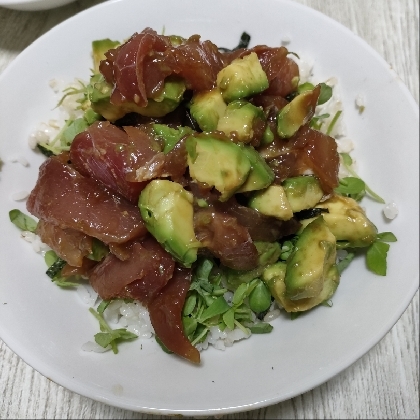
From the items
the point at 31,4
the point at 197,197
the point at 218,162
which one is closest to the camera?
the point at 218,162

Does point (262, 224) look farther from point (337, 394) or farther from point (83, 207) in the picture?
point (337, 394)

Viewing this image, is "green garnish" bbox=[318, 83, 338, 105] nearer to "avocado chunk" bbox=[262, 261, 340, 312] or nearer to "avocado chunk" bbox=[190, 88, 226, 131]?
"avocado chunk" bbox=[190, 88, 226, 131]

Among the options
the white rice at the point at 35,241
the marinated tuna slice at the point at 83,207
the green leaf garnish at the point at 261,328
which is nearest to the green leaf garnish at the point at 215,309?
the green leaf garnish at the point at 261,328

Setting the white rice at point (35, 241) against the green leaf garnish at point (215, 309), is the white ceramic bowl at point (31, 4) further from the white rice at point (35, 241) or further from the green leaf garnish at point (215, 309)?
the green leaf garnish at point (215, 309)

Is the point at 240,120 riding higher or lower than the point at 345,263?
higher

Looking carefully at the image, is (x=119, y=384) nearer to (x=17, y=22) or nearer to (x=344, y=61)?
(x=344, y=61)

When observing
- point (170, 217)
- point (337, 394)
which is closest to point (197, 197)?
point (170, 217)

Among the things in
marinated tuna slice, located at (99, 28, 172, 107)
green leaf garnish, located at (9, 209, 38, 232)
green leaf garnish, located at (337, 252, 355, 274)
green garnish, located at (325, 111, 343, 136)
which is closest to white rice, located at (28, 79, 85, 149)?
green leaf garnish, located at (9, 209, 38, 232)
